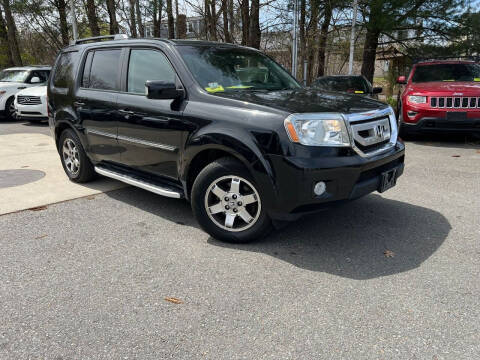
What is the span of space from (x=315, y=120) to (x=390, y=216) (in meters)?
1.69

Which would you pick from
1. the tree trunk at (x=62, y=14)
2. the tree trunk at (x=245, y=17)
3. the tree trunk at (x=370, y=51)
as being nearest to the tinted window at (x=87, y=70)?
the tree trunk at (x=245, y=17)

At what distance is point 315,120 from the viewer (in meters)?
3.10

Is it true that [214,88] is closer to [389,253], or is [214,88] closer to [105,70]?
[105,70]

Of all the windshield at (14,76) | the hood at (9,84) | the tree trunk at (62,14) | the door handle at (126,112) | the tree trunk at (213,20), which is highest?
the tree trunk at (62,14)

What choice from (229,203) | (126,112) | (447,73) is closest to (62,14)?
(447,73)

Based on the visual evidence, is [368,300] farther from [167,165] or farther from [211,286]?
[167,165]

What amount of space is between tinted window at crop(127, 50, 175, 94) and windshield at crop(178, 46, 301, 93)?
22cm

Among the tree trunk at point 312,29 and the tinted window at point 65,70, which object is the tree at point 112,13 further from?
the tinted window at point 65,70

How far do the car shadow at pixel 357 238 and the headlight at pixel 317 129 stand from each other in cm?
60

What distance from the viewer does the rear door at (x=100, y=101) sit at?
450 centimetres

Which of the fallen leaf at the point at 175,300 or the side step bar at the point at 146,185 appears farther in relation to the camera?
the side step bar at the point at 146,185

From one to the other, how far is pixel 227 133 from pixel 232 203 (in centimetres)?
62

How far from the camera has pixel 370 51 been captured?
575 inches

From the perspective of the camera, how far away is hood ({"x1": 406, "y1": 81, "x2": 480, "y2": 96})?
24.2ft
